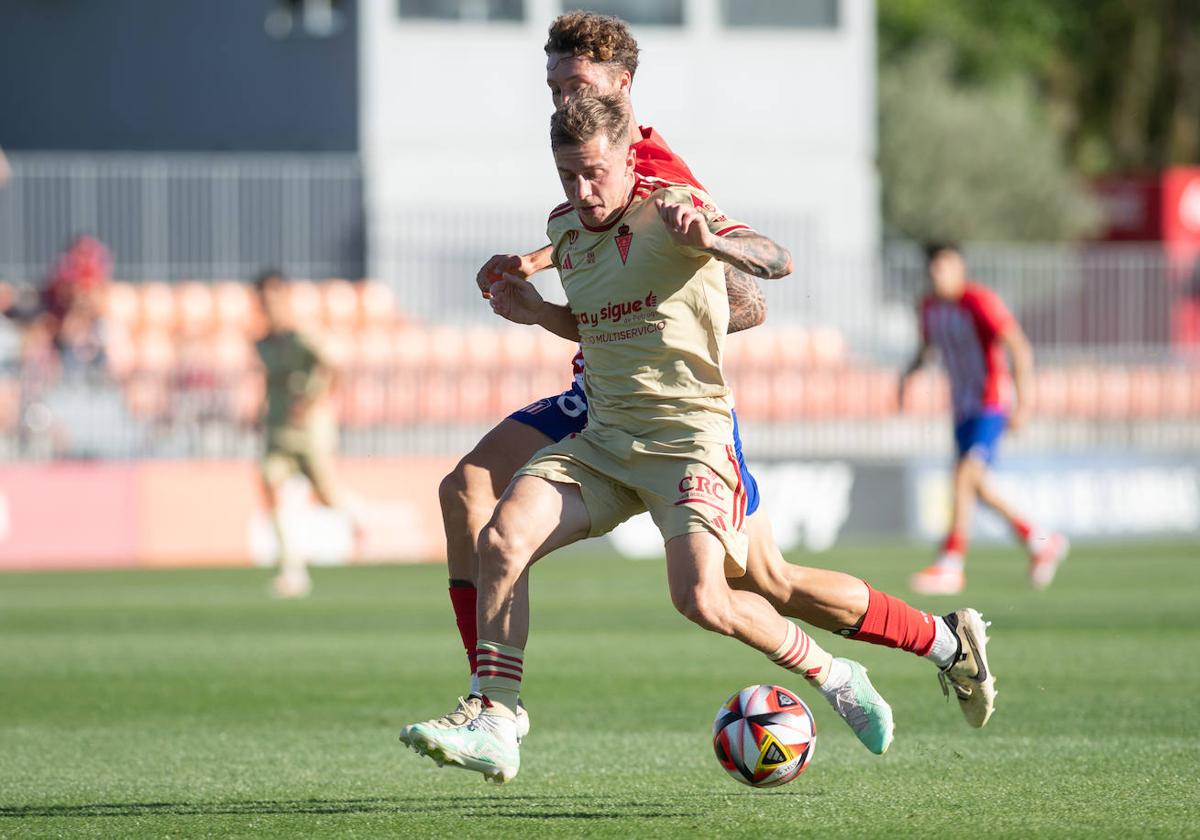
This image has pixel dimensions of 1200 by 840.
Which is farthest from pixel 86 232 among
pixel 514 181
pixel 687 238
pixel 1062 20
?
pixel 1062 20

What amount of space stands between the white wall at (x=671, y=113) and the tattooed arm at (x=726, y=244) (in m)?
20.9

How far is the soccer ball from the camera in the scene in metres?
6.46

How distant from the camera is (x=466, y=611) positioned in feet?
22.9

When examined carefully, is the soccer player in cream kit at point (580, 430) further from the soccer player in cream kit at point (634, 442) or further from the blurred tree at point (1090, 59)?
the blurred tree at point (1090, 59)

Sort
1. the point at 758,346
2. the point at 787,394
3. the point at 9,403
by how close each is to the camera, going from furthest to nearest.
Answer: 1. the point at 758,346
2. the point at 787,394
3. the point at 9,403

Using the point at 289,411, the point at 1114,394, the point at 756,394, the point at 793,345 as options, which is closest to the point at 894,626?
the point at 289,411

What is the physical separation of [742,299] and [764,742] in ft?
4.94

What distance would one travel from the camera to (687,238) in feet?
19.7

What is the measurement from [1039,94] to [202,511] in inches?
1587

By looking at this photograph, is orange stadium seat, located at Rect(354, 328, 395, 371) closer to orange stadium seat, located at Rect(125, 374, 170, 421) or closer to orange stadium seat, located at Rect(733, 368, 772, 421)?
orange stadium seat, located at Rect(125, 374, 170, 421)

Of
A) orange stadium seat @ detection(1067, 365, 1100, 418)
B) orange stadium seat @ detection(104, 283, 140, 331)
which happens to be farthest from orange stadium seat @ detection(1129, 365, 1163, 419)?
orange stadium seat @ detection(104, 283, 140, 331)

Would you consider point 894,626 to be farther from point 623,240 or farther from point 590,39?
point 590,39

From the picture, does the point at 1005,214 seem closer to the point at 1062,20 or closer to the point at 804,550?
the point at 1062,20

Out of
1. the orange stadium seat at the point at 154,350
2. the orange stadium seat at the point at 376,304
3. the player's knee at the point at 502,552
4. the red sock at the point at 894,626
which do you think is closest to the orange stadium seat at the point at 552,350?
Answer: the orange stadium seat at the point at 376,304
